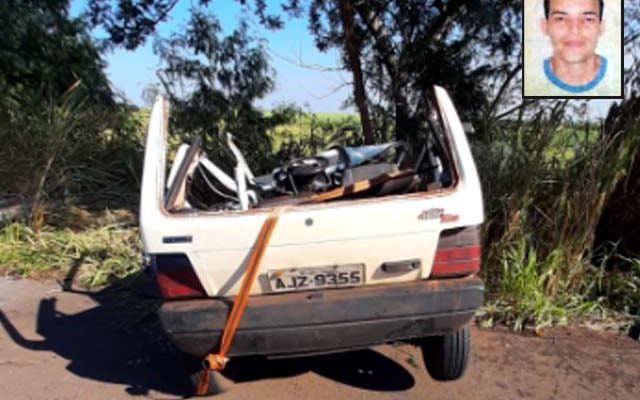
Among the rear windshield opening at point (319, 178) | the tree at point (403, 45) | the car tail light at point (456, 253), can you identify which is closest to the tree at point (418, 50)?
the tree at point (403, 45)

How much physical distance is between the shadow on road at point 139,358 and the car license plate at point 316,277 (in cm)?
92

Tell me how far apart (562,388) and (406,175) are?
1493mm

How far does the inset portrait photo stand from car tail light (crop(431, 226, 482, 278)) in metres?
2.20

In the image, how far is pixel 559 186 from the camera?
4.62 m

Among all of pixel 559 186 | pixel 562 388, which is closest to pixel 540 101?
pixel 559 186

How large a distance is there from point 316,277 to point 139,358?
1.75m

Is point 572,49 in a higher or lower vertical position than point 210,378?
higher

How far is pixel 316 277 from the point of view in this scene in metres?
2.93

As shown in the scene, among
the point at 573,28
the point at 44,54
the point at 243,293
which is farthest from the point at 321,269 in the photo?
the point at 44,54

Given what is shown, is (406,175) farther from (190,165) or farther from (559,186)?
(559,186)

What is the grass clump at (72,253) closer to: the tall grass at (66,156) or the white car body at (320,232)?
the tall grass at (66,156)

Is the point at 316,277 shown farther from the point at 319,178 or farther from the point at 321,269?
the point at 319,178

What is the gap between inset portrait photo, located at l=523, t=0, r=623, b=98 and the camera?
179 inches

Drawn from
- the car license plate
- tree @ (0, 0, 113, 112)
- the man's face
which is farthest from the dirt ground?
tree @ (0, 0, 113, 112)
